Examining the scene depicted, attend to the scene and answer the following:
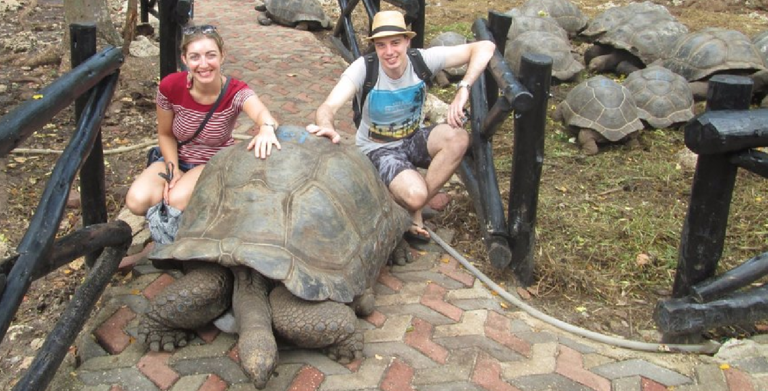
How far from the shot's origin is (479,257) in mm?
3693

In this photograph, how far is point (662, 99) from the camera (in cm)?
590

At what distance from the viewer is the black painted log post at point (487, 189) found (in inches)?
134

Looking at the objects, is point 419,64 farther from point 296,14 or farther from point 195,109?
point 296,14

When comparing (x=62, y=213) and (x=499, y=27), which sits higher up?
(x=499, y=27)

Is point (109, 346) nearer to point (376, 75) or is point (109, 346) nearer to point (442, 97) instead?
point (376, 75)

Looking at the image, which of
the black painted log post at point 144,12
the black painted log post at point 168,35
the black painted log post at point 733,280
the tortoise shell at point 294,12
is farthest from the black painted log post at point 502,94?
the black painted log post at point 144,12

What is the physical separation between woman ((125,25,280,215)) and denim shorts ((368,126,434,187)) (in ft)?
2.25

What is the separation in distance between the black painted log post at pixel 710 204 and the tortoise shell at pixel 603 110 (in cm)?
271

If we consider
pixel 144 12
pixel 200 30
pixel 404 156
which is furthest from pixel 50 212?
pixel 144 12

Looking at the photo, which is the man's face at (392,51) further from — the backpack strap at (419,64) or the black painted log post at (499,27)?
the black painted log post at (499,27)

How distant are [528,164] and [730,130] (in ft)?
3.16

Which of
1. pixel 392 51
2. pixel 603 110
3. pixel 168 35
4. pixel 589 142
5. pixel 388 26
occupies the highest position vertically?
pixel 388 26

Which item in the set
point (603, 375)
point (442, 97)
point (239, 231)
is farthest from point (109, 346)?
point (442, 97)

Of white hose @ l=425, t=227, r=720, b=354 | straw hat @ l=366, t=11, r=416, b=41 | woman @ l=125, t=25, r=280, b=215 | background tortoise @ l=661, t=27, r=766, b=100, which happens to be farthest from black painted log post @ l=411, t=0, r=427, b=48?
background tortoise @ l=661, t=27, r=766, b=100
